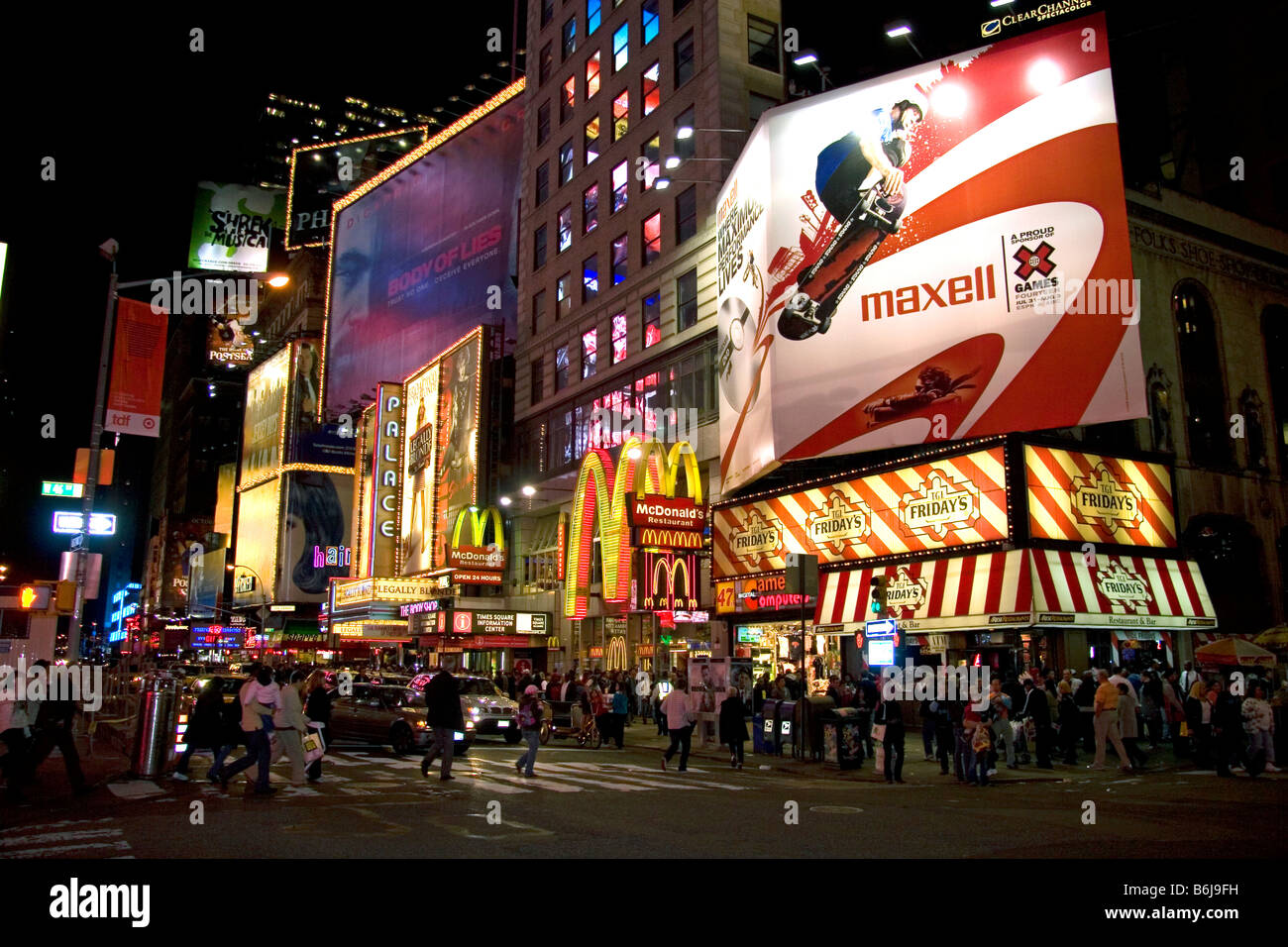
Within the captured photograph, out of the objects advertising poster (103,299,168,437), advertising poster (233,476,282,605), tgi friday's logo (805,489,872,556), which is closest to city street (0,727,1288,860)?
advertising poster (103,299,168,437)

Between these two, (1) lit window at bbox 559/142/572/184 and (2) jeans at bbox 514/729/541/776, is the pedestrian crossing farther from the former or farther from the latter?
(1) lit window at bbox 559/142/572/184

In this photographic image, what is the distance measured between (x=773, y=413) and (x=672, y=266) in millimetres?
12037

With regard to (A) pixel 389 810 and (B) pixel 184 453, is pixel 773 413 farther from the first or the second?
(B) pixel 184 453

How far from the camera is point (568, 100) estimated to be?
51.2m

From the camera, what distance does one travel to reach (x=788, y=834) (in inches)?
421

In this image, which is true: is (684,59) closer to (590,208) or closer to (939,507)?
(590,208)

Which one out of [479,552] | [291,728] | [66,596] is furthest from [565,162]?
[291,728]

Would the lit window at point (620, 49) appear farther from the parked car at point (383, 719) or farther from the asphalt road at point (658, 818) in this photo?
the asphalt road at point (658, 818)

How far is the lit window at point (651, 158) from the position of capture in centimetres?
4225

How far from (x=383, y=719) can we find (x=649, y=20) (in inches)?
1309

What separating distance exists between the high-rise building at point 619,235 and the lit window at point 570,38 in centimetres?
15

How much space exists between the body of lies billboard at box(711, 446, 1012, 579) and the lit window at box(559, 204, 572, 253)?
1928 cm

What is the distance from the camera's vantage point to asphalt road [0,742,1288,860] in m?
9.74
